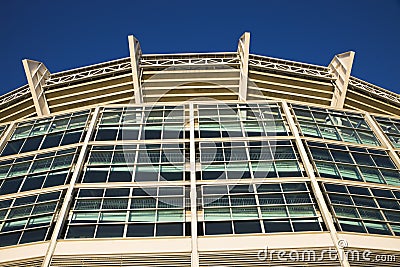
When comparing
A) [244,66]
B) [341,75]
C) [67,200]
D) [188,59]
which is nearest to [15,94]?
[188,59]

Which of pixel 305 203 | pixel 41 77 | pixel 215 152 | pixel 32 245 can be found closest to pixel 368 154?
pixel 305 203

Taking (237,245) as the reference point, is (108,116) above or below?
above

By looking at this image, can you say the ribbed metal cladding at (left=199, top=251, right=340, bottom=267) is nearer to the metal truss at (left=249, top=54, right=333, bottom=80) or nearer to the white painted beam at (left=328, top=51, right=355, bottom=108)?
the white painted beam at (left=328, top=51, right=355, bottom=108)

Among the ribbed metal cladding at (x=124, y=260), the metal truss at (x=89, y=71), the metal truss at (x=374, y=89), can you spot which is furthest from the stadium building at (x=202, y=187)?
the metal truss at (x=374, y=89)

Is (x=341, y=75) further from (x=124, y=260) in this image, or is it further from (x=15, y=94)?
(x=15, y=94)

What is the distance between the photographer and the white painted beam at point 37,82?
3300 centimetres

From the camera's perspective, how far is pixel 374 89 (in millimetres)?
37719

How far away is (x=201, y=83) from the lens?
34.0m

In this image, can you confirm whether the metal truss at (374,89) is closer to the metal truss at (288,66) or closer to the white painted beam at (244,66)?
the metal truss at (288,66)

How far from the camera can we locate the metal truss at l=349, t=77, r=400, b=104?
36.4m

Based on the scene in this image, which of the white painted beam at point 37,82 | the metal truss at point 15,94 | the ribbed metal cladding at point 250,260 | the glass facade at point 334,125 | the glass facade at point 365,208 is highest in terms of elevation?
the metal truss at point 15,94

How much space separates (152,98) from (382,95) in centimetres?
1947

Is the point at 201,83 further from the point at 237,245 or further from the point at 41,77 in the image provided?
the point at 237,245

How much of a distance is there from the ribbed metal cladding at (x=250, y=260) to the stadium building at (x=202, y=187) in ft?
0.14
